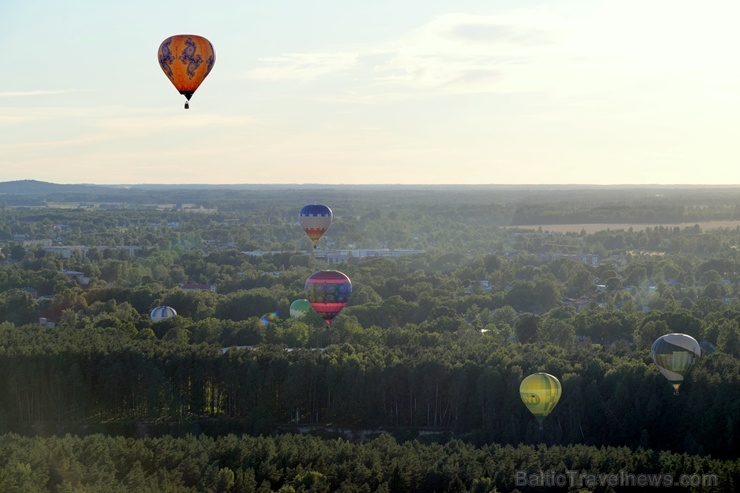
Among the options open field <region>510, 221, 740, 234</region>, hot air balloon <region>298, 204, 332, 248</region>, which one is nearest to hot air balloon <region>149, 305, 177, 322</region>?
hot air balloon <region>298, 204, 332, 248</region>

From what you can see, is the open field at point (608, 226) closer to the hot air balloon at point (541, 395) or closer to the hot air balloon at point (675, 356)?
the hot air balloon at point (675, 356)

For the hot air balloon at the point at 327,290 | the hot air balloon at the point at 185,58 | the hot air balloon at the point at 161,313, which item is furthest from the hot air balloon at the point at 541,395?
the hot air balloon at the point at 161,313

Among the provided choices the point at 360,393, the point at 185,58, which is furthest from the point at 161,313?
the point at 185,58

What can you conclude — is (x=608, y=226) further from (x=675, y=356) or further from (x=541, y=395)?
(x=541, y=395)

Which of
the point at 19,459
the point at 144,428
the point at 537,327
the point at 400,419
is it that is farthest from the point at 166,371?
the point at 537,327

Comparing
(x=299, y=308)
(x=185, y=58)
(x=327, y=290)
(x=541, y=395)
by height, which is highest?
(x=185, y=58)

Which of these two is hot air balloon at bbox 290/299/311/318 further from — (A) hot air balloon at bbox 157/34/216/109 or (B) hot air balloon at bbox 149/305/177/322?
(A) hot air balloon at bbox 157/34/216/109
